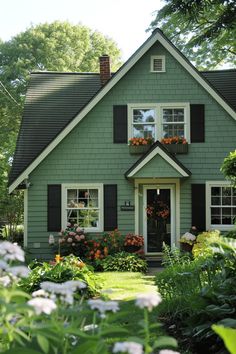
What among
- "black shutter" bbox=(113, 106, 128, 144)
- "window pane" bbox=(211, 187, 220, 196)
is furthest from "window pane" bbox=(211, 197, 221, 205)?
"black shutter" bbox=(113, 106, 128, 144)

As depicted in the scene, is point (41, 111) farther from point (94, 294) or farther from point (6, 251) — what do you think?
point (6, 251)

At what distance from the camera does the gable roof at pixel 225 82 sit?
1811cm

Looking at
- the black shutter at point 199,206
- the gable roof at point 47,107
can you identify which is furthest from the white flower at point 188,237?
the gable roof at point 47,107

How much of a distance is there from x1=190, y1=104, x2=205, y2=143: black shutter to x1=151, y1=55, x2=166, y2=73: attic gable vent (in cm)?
152

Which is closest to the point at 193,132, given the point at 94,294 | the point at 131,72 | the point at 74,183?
the point at 131,72

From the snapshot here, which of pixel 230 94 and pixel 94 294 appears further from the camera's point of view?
pixel 230 94

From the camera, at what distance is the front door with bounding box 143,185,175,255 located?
1548 cm

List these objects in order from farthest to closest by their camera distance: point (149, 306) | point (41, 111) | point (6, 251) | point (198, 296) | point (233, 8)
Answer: point (41, 111), point (233, 8), point (198, 296), point (6, 251), point (149, 306)

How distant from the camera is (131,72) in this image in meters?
15.6

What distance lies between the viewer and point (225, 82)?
18.8m

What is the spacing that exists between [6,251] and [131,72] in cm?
1400

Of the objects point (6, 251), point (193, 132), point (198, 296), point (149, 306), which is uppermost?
point (193, 132)

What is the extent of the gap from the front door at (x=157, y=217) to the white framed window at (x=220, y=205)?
3.60 feet

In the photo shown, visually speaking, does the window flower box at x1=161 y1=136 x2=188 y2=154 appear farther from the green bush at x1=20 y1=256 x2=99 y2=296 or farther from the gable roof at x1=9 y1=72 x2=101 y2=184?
the green bush at x1=20 y1=256 x2=99 y2=296
